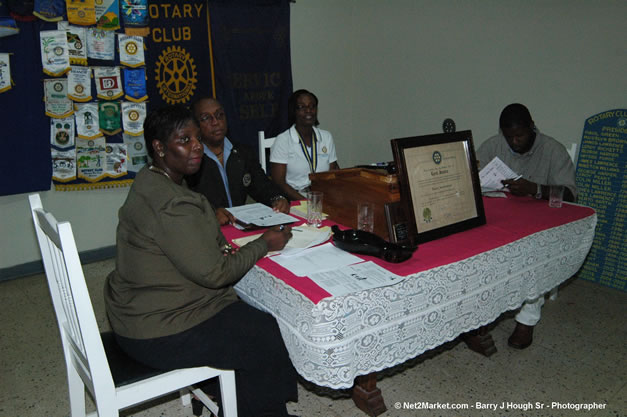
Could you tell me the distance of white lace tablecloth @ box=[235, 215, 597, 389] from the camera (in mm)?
1336

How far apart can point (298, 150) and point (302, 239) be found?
1491 mm

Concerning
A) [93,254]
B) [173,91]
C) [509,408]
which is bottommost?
[509,408]

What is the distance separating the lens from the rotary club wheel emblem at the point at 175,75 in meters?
3.58

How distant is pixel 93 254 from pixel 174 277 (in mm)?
2523

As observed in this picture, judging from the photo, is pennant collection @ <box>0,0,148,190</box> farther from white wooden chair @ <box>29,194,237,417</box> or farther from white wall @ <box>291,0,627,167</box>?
white wooden chair @ <box>29,194,237,417</box>

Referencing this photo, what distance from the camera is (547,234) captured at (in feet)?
6.24

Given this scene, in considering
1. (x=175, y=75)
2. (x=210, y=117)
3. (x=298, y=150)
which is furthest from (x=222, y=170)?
(x=175, y=75)

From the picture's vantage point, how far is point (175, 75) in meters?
3.63

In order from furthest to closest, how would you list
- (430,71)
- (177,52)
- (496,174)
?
(430,71), (177,52), (496,174)

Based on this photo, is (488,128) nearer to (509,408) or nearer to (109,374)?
(509,408)

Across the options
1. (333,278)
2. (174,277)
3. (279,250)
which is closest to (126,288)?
(174,277)

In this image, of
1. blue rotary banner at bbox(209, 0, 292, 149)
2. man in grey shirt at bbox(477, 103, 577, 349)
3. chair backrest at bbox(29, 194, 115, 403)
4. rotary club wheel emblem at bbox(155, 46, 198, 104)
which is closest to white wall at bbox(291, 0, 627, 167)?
blue rotary banner at bbox(209, 0, 292, 149)

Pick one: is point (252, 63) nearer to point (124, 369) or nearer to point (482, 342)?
point (482, 342)

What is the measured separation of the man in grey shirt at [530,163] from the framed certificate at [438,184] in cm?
56
